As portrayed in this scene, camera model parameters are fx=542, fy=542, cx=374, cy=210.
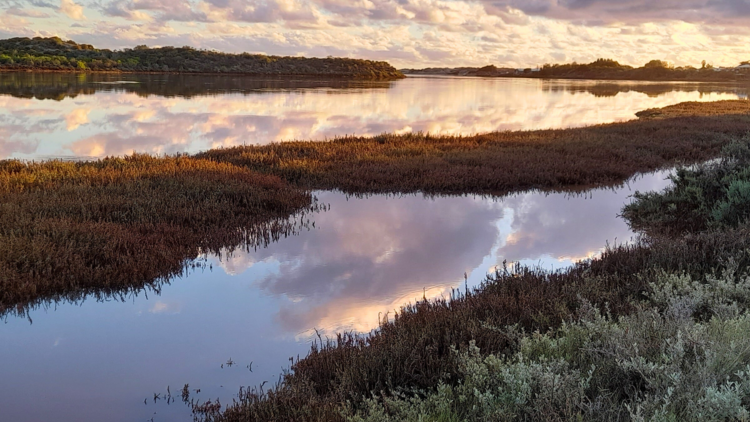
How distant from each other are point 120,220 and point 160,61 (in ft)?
360

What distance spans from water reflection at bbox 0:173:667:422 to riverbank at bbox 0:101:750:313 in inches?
25.9

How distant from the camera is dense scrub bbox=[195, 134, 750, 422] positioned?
2838 millimetres

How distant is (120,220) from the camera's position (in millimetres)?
8672

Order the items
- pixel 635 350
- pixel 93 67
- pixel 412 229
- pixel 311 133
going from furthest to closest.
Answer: pixel 93 67
pixel 311 133
pixel 412 229
pixel 635 350

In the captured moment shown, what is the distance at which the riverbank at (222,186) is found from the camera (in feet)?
22.1

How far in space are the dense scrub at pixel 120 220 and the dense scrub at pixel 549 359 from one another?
11.1ft

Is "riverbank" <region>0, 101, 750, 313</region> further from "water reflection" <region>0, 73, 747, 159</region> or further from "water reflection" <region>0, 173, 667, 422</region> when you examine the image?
"water reflection" <region>0, 73, 747, 159</region>

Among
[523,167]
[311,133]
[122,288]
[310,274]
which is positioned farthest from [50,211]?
[311,133]

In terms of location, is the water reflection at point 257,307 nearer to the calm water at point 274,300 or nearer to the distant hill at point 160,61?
the calm water at point 274,300

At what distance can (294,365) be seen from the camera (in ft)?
15.1

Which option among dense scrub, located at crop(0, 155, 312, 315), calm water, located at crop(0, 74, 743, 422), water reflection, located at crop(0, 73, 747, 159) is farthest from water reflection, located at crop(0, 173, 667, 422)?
water reflection, located at crop(0, 73, 747, 159)

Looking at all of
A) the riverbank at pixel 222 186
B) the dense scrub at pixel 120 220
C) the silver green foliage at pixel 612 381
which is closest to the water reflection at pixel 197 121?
the riverbank at pixel 222 186

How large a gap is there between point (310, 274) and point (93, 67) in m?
98.7

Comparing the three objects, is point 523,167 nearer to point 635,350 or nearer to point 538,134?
point 538,134
